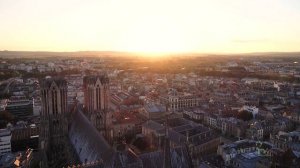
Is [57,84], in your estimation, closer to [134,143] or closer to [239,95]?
[134,143]

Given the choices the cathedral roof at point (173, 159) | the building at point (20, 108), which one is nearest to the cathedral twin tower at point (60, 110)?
the cathedral roof at point (173, 159)

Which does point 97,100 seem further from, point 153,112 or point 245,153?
point 153,112

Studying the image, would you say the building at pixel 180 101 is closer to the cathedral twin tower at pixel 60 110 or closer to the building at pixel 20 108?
the building at pixel 20 108

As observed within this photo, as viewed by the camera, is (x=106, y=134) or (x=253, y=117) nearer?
(x=106, y=134)

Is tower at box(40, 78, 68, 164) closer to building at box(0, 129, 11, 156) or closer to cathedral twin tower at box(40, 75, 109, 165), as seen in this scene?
cathedral twin tower at box(40, 75, 109, 165)

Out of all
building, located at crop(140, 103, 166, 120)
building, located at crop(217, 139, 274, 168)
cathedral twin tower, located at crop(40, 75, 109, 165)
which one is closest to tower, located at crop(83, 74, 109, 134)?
cathedral twin tower, located at crop(40, 75, 109, 165)

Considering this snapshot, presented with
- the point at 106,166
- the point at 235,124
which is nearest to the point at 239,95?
the point at 235,124
